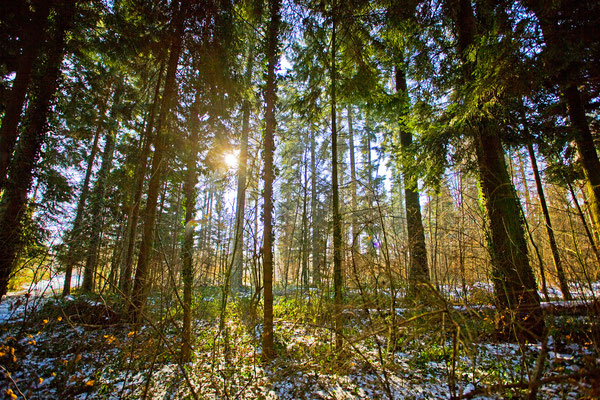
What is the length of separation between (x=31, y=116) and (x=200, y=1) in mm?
5576

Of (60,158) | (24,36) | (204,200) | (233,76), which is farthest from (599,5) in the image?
(204,200)

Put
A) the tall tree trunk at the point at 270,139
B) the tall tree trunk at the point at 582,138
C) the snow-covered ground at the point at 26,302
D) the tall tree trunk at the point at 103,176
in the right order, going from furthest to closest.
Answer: the tall tree trunk at the point at 103,176
the tall tree trunk at the point at 582,138
the tall tree trunk at the point at 270,139
the snow-covered ground at the point at 26,302

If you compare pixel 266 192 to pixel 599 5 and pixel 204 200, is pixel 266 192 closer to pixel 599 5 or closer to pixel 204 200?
pixel 599 5

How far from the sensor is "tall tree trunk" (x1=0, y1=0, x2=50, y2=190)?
19.4 feet

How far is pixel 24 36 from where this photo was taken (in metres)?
6.57

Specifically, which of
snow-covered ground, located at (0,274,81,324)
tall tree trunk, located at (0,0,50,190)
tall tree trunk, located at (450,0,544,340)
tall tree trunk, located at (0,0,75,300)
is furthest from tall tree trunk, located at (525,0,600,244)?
tall tree trunk, located at (0,0,75,300)

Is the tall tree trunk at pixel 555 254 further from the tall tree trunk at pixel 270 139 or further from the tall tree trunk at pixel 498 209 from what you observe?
the tall tree trunk at pixel 270 139

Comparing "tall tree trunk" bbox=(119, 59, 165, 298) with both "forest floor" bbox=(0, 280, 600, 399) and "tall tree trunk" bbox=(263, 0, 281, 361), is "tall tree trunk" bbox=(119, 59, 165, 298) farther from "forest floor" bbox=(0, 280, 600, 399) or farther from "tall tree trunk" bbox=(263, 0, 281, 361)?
"tall tree trunk" bbox=(263, 0, 281, 361)

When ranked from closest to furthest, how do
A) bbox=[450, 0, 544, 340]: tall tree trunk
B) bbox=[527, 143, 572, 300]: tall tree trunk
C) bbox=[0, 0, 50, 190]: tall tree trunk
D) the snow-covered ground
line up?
bbox=[527, 143, 572, 300]: tall tree trunk < the snow-covered ground < bbox=[450, 0, 544, 340]: tall tree trunk < bbox=[0, 0, 50, 190]: tall tree trunk

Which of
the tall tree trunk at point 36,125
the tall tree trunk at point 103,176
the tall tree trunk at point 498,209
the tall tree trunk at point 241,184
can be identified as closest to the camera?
the tall tree trunk at point 241,184

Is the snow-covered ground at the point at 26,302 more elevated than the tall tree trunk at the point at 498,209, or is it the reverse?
the tall tree trunk at the point at 498,209

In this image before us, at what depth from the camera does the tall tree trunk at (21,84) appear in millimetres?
5926

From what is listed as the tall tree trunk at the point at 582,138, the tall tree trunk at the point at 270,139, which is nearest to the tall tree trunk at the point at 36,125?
the tall tree trunk at the point at 270,139

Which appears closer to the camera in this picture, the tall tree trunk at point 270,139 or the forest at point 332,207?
the forest at point 332,207
